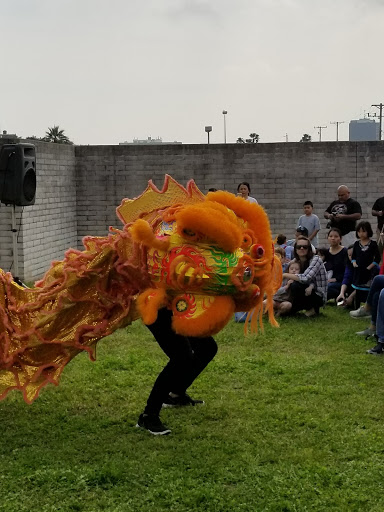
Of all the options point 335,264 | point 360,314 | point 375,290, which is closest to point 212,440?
point 375,290

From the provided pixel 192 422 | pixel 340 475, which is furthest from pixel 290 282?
pixel 340 475

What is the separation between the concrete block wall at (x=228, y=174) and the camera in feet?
46.6

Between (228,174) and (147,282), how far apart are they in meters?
9.75

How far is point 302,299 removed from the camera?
30.9 feet

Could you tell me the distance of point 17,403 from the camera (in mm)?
5871

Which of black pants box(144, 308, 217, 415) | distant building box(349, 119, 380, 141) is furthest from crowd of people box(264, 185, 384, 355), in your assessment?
distant building box(349, 119, 380, 141)

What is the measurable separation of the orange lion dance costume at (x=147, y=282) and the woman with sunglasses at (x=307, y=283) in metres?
4.17

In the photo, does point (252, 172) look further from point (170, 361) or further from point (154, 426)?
point (154, 426)

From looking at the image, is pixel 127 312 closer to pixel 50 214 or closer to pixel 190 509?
pixel 190 509

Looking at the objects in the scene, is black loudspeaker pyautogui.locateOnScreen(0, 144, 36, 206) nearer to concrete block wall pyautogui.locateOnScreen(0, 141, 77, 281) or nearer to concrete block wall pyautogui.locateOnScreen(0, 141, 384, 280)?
concrete block wall pyautogui.locateOnScreen(0, 141, 77, 281)

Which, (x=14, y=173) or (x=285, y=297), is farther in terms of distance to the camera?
(x=285, y=297)

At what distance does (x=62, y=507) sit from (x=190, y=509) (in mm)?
775

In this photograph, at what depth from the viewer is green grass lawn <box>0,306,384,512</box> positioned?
415cm

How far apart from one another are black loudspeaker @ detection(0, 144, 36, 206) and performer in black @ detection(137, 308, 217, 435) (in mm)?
4257
